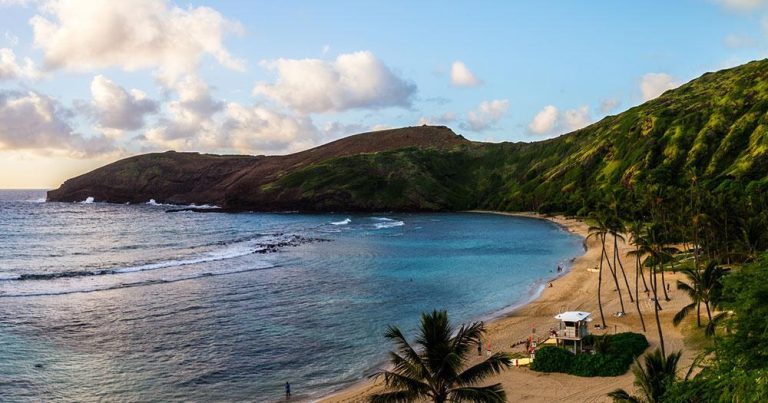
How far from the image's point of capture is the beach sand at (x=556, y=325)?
123 feet

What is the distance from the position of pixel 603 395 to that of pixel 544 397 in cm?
359

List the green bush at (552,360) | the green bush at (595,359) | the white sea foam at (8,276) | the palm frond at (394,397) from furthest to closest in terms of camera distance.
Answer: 1. the white sea foam at (8,276)
2. the green bush at (552,360)
3. the green bush at (595,359)
4. the palm frond at (394,397)

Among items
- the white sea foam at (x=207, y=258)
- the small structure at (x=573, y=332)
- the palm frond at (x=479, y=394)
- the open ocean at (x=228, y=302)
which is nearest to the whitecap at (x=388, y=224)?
the open ocean at (x=228, y=302)

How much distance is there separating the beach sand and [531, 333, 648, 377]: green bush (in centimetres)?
65

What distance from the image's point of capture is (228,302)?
215 feet

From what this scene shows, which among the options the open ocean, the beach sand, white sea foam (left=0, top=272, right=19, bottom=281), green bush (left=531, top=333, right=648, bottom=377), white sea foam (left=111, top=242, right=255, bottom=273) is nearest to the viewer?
the beach sand

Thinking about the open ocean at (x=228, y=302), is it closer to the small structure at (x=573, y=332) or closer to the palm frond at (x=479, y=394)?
the small structure at (x=573, y=332)

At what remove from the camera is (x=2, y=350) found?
47.0 meters

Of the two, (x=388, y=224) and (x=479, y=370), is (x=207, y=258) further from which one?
(x=479, y=370)

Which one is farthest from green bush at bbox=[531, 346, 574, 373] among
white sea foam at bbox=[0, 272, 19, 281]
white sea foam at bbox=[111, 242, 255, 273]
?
white sea foam at bbox=[0, 272, 19, 281]

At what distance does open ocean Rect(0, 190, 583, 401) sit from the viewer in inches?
1649

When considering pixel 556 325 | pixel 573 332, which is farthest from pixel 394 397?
pixel 556 325

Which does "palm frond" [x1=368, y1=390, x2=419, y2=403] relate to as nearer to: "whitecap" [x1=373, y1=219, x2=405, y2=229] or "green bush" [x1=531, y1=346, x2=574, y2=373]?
"green bush" [x1=531, y1=346, x2=574, y2=373]

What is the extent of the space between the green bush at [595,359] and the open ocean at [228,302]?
512 inches
